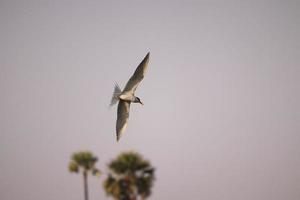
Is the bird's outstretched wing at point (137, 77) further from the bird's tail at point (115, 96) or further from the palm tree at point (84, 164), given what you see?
the palm tree at point (84, 164)

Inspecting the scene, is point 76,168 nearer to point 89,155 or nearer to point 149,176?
point 89,155

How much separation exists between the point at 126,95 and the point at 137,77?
2.30 ft

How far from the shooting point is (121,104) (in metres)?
13.5

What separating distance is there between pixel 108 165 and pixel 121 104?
1152 centimetres

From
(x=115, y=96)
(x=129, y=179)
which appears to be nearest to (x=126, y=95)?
(x=115, y=96)

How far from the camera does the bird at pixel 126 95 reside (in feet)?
43.4

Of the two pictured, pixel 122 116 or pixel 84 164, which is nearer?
pixel 122 116

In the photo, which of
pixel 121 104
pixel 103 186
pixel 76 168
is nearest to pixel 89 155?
pixel 76 168

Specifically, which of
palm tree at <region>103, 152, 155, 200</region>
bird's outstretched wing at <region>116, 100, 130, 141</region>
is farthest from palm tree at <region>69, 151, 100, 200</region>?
bird's outstretched wing at <region>116, 100, 130, 141</region>

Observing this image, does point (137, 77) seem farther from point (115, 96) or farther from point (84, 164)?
point (84, 164)

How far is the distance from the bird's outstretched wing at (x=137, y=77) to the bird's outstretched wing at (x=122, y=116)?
50 cm

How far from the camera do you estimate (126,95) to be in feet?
43.7

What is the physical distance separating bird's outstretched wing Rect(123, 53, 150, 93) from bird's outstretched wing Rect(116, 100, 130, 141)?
50 centimetres

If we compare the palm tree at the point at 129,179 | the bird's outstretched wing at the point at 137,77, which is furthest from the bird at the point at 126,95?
the palm tree at the point at 129,179
